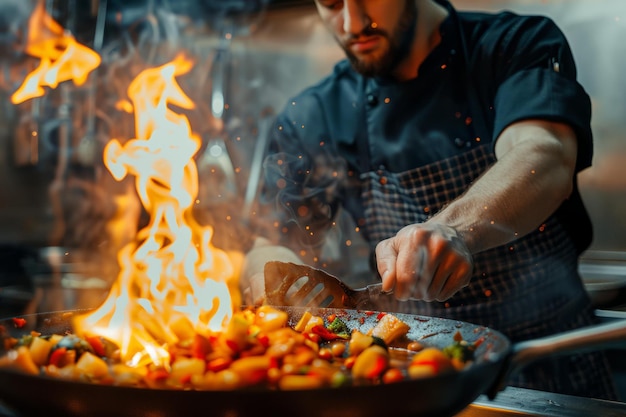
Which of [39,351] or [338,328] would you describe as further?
[338,328]

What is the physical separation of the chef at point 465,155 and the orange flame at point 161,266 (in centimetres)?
30

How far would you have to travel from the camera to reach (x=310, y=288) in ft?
5.49

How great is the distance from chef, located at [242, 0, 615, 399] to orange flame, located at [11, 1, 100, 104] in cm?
161

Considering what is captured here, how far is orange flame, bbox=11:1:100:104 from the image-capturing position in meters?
3.64

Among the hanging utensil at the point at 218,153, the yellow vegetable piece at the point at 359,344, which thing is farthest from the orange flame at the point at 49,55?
the yellow vegetable piece at the point at 359,344

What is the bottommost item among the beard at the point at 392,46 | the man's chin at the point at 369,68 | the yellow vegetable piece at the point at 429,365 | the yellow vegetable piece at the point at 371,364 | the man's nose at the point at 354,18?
the yellow vegetable piece at the point at 371,364

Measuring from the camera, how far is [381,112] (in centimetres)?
262

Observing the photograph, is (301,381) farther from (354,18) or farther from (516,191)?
(354,18)

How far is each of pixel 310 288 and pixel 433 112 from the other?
1171 mm

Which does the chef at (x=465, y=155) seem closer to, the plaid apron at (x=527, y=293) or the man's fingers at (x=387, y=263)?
the plaid apron at (x=527, y=293)

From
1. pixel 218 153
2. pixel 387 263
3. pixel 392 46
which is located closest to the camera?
pixel 387 263

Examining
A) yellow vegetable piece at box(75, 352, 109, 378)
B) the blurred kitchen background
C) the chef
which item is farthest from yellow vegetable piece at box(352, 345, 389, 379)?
the blurred kitchen background

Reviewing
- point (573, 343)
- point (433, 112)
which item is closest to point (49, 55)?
point (433, 112)

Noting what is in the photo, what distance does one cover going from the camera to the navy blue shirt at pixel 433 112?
221 cm
